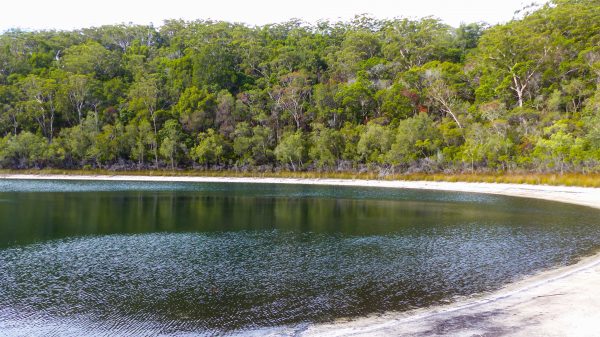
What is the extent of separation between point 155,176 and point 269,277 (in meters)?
62.6

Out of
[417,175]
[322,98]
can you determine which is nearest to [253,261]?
[417,175]

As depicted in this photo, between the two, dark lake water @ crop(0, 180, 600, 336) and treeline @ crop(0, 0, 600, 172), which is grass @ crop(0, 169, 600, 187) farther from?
dark lake water @ crop(0, 180, 600, 336)

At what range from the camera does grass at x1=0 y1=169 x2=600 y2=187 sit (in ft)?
144

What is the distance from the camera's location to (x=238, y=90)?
90.4 metres

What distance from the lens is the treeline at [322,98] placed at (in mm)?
57562

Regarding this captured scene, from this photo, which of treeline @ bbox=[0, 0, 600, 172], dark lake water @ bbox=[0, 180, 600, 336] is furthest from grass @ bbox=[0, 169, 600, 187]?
dark lake water @ bbox=[0, 180, 600, 336]

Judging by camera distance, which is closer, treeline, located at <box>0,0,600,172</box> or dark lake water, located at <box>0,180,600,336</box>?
dark lake water, located at <box>0,180,600,336</box>

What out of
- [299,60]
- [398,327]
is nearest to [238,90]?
[299,60]

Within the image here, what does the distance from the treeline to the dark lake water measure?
2463 cm

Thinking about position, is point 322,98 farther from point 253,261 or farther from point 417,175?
point 253,261

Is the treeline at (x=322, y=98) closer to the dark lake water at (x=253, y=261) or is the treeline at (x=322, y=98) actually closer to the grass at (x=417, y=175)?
the grass at (x=417, y=175)

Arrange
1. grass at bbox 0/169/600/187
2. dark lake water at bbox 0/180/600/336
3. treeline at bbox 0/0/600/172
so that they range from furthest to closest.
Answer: treeline at bbox 0/0/600/172 < grass at bbox 0/169/600/187 < dark lake water at bbox 0/180/600/336

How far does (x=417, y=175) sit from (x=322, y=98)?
937 inches

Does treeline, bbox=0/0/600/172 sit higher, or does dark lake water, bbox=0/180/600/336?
treeline, bbox=0/0/600/172
